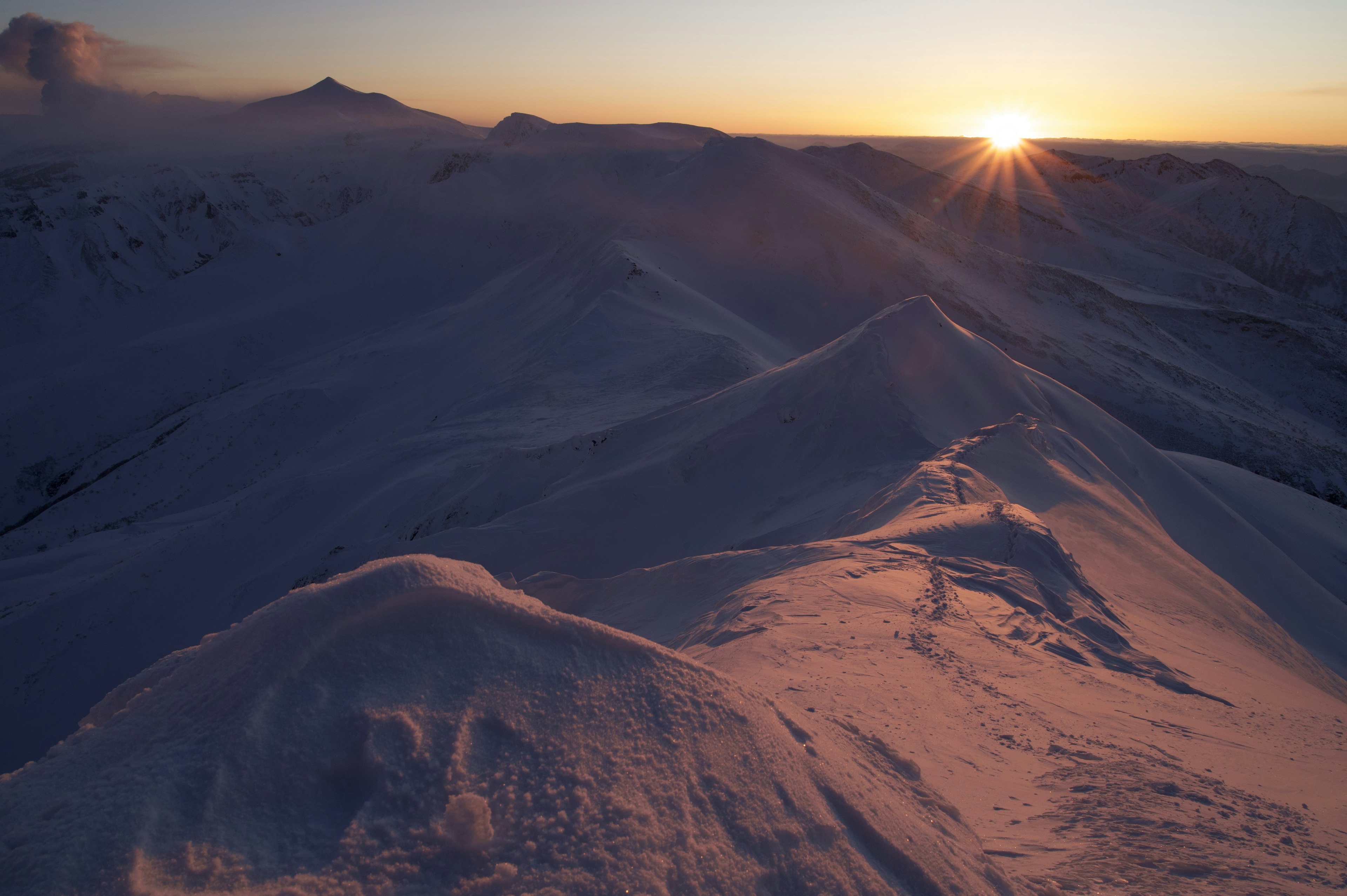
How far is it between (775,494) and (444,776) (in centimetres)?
923

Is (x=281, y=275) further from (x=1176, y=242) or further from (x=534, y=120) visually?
(x=1176, y=242)

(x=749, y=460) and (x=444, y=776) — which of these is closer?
(x=444, y=776)

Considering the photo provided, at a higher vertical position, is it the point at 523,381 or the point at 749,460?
the point at 523,381

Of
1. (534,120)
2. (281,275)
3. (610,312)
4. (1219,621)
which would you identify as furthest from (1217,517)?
(534,120)

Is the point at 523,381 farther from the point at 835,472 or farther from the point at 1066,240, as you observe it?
the point at 1066,240

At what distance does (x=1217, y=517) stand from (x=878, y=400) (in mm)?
6017

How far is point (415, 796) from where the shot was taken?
2201 millimetres

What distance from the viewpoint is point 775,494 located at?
1118cm

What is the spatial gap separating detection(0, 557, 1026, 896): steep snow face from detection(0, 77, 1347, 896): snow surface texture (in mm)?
32

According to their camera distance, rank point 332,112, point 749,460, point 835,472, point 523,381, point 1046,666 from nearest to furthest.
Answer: point 1046,666 < point 835,472 < point 749,460 < point 523,381 < point 332,112

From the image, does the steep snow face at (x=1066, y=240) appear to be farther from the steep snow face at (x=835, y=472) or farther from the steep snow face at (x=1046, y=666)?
the steep snow face at (x=1046, y=666)

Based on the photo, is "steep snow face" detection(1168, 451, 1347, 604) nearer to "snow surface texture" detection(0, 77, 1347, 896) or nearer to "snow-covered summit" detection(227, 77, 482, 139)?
"snow surface texture" detection(0, 77, 1347, 896)

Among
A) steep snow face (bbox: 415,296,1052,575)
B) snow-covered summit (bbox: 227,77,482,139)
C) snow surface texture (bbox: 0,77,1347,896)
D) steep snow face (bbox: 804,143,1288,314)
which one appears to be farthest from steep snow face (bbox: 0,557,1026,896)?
snow-covered summit (bbox: 227,77,482,139)

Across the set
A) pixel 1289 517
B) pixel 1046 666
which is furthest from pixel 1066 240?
pixel 1046 666
